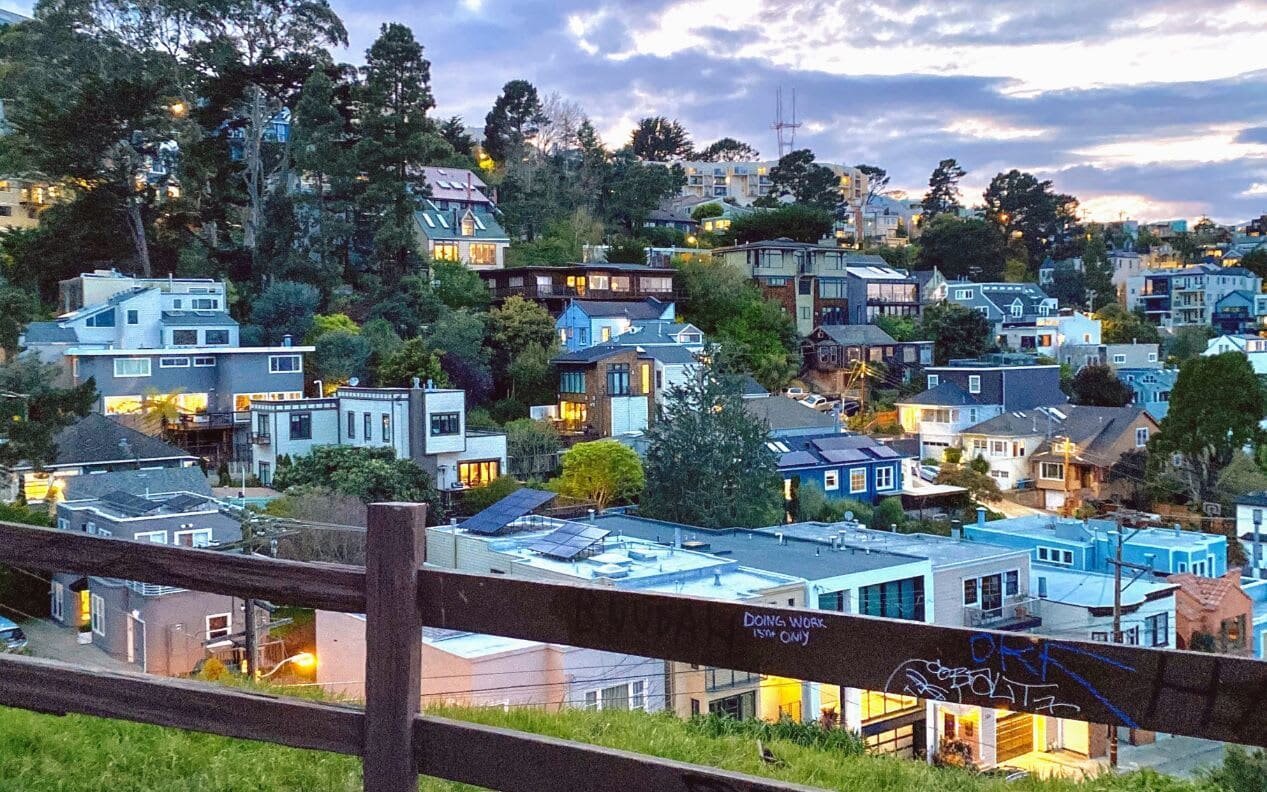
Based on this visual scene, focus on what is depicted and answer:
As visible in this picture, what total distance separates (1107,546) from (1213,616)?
13.7 feet

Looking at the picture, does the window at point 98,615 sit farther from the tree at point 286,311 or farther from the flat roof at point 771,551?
the tree at point 286,311

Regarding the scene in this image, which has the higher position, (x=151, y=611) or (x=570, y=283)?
(x=570, y=283)

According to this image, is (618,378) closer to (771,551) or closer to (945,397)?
(945,397)

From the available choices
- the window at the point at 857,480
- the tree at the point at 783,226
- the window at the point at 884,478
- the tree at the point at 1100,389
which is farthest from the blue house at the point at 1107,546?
the tree at the point at 783,226

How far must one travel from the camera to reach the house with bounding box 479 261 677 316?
156ft

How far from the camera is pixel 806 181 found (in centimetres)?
8431

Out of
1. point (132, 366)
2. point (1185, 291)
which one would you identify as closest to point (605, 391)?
point (132, 366)

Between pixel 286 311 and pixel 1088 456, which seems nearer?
pixel 286 311

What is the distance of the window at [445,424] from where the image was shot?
33.2 m

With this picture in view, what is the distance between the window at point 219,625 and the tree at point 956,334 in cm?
4358

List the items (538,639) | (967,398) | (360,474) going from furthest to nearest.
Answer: (967,398) → (360,474) → (538,639)

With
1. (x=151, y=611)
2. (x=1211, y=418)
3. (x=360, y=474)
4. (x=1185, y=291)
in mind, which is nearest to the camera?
(x=151, y=611)

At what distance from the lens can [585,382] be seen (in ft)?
132

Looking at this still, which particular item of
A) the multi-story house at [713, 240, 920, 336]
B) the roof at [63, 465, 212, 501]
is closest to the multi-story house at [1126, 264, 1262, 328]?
the multi-story house at [713, 240, 920, 336]
